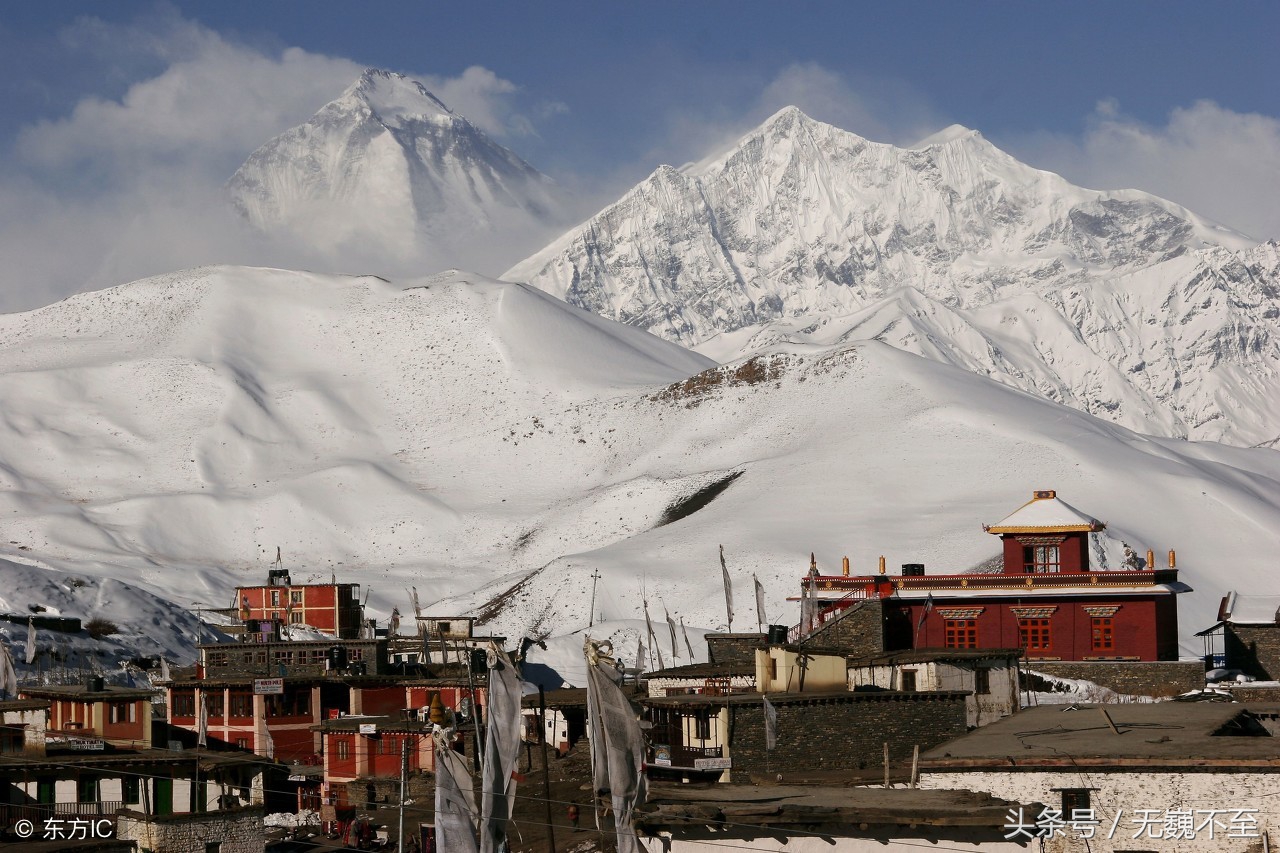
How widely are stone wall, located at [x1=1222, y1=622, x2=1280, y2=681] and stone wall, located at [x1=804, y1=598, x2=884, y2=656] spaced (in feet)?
54.9

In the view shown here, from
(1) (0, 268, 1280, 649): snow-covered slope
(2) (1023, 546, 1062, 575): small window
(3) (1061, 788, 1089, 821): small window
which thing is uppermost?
(1) (0, 268, 1280, 649): snow-covered slope

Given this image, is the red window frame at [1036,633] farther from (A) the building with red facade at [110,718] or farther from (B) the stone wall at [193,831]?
(B) the stone wall at [193,831]

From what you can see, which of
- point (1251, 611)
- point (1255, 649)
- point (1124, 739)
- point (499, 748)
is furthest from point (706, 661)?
point (499, 748)

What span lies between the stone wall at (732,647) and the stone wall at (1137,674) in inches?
337

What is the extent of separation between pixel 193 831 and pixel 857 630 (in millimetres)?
24891

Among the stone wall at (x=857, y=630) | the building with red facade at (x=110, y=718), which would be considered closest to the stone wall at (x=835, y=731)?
the stone wall at (x=857, y=630)

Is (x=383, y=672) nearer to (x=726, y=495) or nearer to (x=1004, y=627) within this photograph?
(x=1004, y=627)

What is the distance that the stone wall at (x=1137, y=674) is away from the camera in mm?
56438

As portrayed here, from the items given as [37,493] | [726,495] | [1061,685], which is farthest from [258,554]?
[1061,685]

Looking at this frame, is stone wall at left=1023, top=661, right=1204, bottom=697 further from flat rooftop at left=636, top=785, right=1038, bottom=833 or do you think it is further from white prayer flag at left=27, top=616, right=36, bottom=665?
white prayer flag at left=27, top=616, right=36, bottom=665

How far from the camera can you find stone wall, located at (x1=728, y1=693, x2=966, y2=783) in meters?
37.5

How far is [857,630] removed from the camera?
186 feet

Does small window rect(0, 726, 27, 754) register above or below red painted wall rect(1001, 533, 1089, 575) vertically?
below

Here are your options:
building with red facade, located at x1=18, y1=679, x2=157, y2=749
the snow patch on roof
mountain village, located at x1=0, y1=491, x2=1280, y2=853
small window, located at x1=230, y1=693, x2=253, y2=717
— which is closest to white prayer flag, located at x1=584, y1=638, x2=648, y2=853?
mountain village, located at x1=0, y1=491, x2=1280, y2=853
